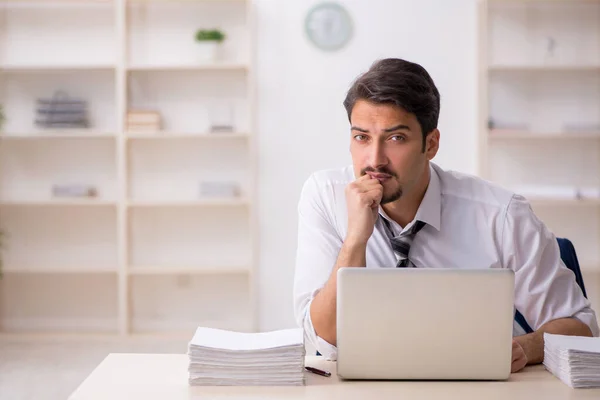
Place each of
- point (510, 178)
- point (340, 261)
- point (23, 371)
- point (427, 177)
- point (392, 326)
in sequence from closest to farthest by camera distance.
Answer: point (392, 326) → point (340, 261) → point (427, 177) → point (23, 371) → point (510, 178)

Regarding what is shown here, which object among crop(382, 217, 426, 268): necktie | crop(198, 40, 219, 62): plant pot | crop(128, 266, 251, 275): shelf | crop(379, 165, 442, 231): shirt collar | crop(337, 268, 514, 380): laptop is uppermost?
crop(198, 40, 219, 62): plant pot

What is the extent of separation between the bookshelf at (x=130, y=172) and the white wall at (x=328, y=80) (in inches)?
6.1

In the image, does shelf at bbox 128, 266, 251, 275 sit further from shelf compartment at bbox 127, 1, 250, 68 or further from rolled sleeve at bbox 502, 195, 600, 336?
rolled sleeve at bbox 502, 195, 600, 336

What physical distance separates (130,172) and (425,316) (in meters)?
3.75

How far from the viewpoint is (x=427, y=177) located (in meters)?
2.07

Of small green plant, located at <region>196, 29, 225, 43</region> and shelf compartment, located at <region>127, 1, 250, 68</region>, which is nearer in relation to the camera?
small green plant, located at <region>196, 29, 225, 43</region>

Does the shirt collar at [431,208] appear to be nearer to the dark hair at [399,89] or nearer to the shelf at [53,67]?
the dark hair at [399,89]

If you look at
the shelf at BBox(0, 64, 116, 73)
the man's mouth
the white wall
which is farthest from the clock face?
the man's mouth

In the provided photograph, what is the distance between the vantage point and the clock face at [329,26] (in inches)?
189

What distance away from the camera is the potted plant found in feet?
15.4

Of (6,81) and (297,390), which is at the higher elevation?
(6,81)

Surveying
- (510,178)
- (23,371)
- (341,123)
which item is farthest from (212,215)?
(510,178)

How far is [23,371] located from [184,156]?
1.65 metres

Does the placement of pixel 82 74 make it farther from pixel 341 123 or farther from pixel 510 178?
pixel 510 178
